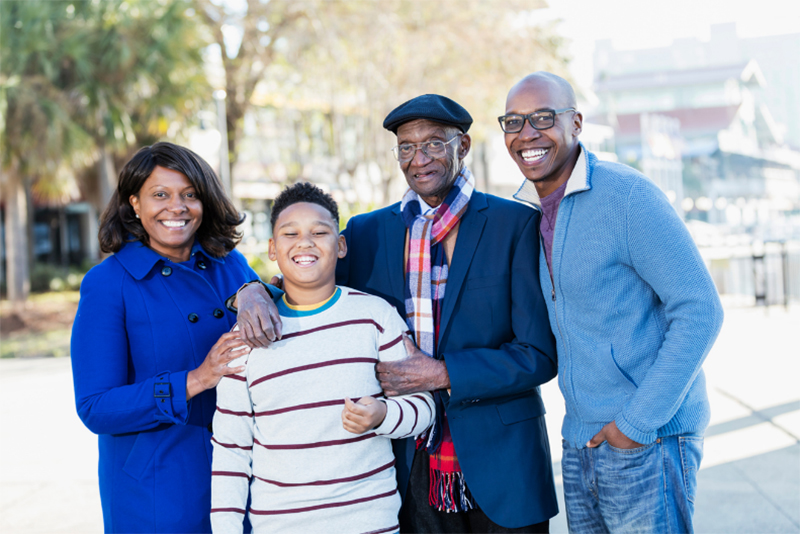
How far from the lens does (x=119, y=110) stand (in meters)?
15.6

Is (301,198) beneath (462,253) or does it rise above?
above

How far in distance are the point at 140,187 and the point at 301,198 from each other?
0.62m

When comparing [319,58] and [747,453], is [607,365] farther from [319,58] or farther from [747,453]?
[319,58]

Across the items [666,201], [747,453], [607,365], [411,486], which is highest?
[666,201]

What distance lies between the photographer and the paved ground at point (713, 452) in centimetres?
430

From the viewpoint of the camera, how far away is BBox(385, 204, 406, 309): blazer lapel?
2.60m

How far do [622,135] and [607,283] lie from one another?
5667cm

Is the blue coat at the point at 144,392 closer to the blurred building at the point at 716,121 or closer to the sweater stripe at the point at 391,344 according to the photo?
the sweater stripe at the point at 391,344

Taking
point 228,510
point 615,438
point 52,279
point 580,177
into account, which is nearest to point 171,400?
point 228,510

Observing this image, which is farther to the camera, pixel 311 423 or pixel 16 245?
pixel 16 245

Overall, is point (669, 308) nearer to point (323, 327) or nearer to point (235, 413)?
point (323, 327)

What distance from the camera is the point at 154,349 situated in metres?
2.41

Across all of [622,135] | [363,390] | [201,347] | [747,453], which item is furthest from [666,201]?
[622,135]

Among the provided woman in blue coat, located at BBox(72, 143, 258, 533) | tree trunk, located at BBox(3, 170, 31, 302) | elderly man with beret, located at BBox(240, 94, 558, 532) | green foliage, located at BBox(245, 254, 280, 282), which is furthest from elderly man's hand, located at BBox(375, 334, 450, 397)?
tree trunk, located at BBox(3, 170, 31, 302)
